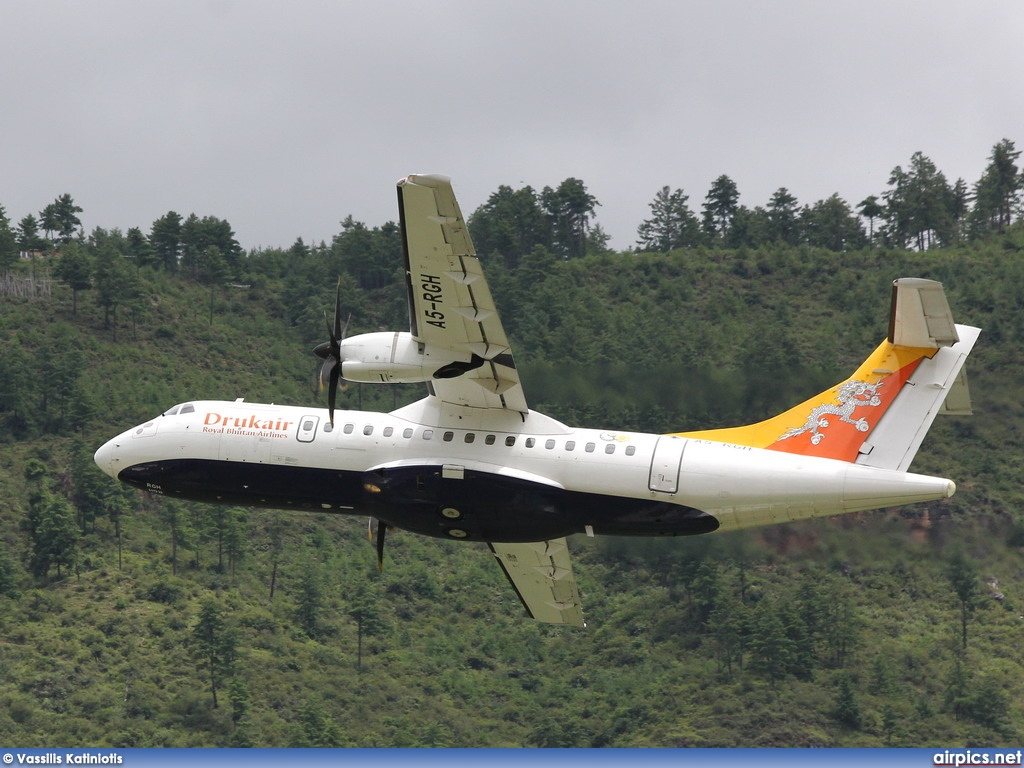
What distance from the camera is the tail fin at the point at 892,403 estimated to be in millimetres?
29422

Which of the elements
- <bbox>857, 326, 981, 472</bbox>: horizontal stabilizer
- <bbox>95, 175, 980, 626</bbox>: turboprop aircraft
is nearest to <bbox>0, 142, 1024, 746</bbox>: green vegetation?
<bbox>95, 175, 980, 626</bbox>: turboprop aircraft

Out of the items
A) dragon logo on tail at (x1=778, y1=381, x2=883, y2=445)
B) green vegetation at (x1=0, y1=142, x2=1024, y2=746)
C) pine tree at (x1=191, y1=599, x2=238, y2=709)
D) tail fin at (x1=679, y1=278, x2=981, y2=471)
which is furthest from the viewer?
pine tree at (x1=191, y1=599, x2=238, y2=709)

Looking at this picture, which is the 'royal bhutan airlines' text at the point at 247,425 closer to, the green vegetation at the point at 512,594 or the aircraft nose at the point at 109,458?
the aircraft nose at the point at 109,458

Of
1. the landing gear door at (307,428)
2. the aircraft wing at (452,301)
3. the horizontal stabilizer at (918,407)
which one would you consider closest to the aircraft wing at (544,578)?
the aircraft wing at (452,301)

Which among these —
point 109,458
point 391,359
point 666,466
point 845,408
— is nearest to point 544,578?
point 666,466

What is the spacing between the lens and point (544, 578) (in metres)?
35.8

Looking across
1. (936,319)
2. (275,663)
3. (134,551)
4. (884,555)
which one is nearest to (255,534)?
(134,551)

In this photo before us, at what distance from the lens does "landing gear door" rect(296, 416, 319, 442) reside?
1272 inches

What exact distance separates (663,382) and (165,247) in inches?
2698

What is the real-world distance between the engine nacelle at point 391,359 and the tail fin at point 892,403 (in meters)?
5.93

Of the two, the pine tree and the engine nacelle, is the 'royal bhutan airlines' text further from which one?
the pine tree

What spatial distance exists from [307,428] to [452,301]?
5803 mm

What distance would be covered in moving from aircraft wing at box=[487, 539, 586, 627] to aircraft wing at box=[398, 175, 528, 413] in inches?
200

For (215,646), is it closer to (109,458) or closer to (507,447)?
(109,458)
